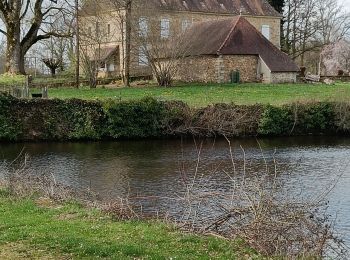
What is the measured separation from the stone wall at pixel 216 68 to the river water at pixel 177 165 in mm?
15029

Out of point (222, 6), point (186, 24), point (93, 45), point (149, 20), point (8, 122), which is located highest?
point (222, 6)

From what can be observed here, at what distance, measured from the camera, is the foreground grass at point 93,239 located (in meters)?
8.13

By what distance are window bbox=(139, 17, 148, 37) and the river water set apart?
15834 millimetres

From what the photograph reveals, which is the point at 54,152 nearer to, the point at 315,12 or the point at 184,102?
the point at 184,102

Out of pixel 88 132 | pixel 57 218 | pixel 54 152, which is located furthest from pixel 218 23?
pixel 57 218

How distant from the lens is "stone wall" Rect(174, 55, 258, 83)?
44.2m

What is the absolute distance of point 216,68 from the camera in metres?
44.5


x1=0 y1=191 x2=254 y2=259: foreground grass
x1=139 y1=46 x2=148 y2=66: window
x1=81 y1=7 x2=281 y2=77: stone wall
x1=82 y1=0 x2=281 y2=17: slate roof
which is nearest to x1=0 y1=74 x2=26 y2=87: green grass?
x1=81 y1=7 x2=281 y2=77: stone wall

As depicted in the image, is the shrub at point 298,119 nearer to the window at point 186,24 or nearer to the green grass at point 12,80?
the green grass at point 12,80

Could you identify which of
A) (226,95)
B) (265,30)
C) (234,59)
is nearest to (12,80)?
(226,95)

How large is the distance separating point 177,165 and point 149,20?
25.2 m

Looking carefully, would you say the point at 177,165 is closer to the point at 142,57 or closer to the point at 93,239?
the point at 93,239

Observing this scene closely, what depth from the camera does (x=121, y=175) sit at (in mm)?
19266

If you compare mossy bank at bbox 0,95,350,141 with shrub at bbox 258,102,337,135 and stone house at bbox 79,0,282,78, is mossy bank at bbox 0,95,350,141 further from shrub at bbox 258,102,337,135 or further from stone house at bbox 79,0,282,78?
stone house at bbox 79,0,282,78
